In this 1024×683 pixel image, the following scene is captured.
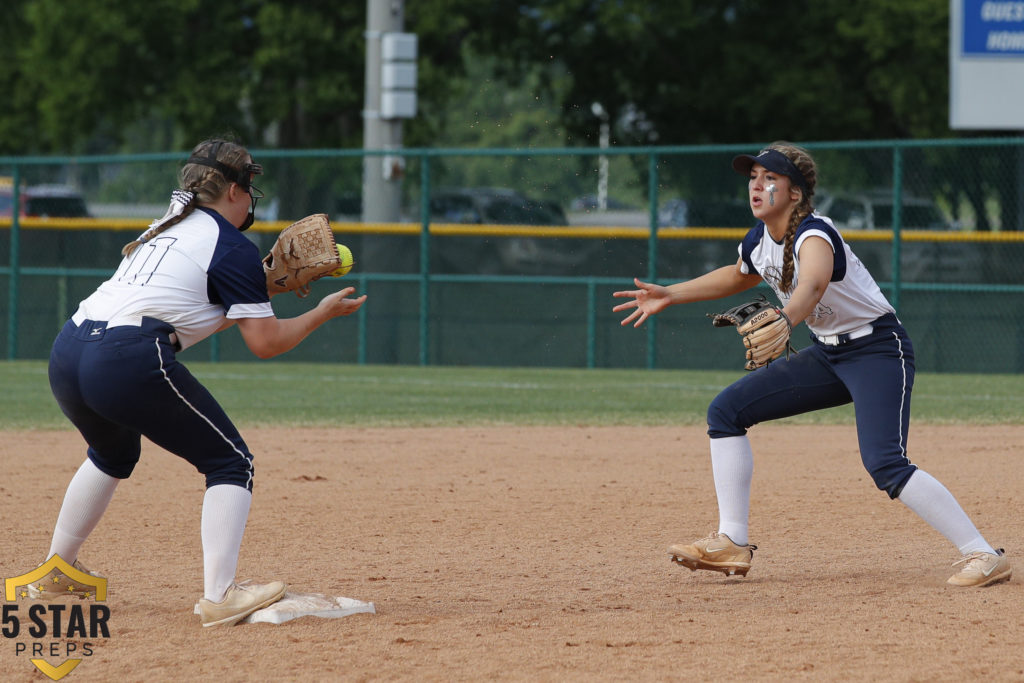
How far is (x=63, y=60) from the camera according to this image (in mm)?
22156

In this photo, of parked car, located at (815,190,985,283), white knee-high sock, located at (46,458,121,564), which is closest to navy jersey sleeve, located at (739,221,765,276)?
white knee-high sock, located at (46,458,121,564)

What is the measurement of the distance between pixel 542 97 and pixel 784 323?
23499 mm

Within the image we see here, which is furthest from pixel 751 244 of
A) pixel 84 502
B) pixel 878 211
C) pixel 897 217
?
pixel 878 211

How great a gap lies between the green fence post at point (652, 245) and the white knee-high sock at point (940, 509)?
9.54 metres

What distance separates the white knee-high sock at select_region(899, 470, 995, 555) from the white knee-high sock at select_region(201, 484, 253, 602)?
2.28m

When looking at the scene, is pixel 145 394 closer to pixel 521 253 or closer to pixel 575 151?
pixel 575 151

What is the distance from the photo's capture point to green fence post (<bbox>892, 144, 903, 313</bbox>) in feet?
44.9

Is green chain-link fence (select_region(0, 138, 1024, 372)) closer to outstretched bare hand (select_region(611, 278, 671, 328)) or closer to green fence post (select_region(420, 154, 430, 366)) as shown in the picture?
green fence post (select_region(420, 154, 430, 366))

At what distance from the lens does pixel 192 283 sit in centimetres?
425

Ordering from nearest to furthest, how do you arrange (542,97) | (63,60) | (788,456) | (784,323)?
(784,323), (788,456), (63,60), (542,97)

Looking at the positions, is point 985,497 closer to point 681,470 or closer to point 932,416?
point 681,470

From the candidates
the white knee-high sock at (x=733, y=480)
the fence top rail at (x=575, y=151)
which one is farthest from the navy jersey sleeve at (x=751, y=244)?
the fence top rail at (x=575, y=151)

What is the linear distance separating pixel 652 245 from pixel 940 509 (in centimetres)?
988

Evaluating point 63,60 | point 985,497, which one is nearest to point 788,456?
point 985,497
